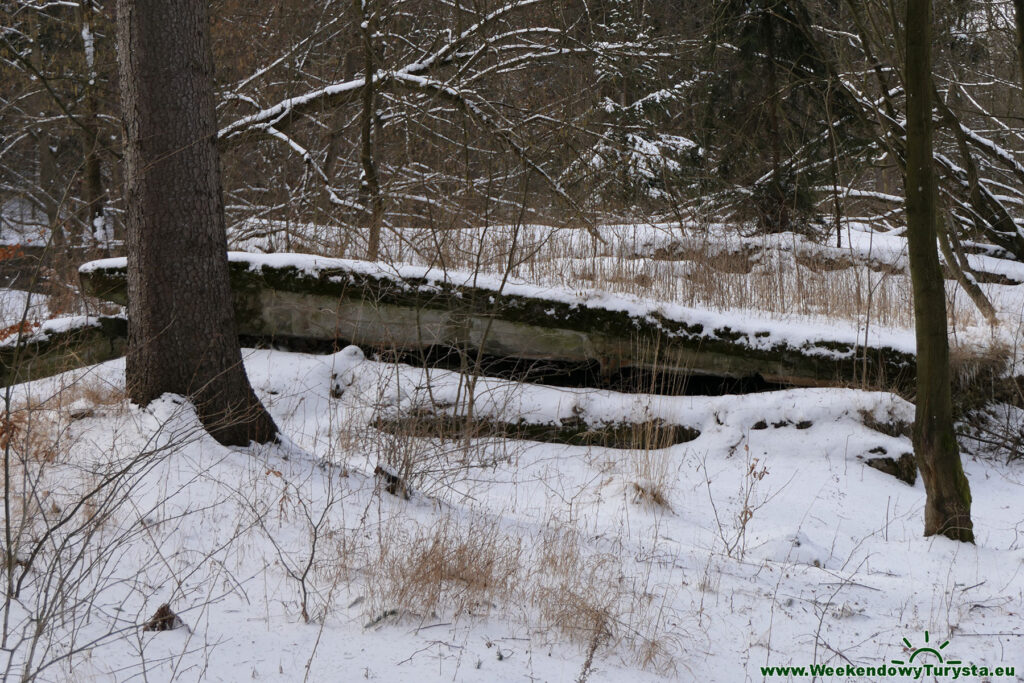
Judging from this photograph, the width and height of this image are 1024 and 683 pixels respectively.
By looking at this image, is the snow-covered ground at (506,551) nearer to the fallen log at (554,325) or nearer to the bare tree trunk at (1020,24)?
the fallen log at (554,325)

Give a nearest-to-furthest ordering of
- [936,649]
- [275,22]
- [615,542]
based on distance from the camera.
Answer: [936,649] → [615,542] → [275,22]

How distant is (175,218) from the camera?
173 inches

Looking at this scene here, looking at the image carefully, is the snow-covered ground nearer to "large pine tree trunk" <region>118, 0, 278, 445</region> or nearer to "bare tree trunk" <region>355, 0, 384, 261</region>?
"large pine tree trunk" <region>118, 0, 278, 445</region>

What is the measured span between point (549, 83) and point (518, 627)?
683 cm

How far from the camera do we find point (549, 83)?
8609 mm

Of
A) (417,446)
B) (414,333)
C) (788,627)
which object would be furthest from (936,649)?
(414,333)

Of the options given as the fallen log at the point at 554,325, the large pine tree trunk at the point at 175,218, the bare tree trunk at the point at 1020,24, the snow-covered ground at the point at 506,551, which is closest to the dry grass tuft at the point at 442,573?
the snow-covered ground at the point at 506,551

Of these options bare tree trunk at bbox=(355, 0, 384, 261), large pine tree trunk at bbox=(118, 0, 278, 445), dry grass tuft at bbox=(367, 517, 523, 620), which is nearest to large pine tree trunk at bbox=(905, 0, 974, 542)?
dry grass tuft at bbox=(367, 517, 523, 620)

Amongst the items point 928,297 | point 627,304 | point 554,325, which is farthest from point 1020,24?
point 554,325

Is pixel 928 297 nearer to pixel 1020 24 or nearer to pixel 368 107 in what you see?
pixel 1020 24

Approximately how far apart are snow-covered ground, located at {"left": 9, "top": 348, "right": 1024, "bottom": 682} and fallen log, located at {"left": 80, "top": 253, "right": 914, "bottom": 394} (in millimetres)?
366

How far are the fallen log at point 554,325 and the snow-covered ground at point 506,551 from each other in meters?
0.37

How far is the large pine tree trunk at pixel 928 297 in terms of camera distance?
Answer: 14.1ft

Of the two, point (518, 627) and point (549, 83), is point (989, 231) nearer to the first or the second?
point (549, 83)
